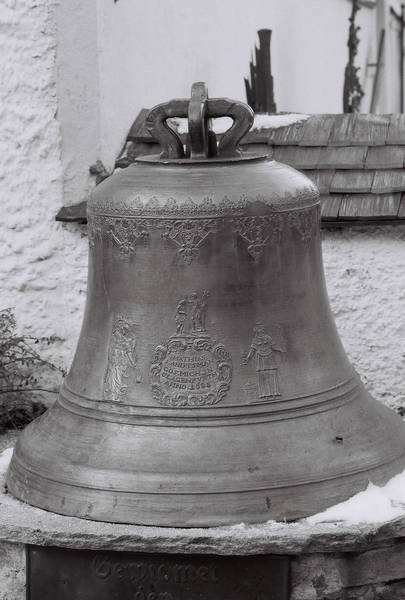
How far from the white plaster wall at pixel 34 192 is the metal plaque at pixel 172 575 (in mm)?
1203

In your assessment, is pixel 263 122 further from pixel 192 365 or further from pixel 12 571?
pixel 12 571

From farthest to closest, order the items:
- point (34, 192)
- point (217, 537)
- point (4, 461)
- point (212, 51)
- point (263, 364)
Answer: point (212, 51) → point (34, 192) → point (4, 461) → point (263, 364) → point (217, 537)

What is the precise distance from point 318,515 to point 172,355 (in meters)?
0.54

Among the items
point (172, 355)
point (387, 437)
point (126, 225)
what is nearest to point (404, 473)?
point (387, 437)

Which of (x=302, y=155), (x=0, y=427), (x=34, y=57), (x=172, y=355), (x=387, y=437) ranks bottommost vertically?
(x=0, y=427)

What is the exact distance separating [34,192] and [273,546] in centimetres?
164

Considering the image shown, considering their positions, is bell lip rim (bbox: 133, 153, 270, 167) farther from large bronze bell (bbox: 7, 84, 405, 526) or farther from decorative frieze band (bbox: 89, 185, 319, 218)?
decorative frieze band (bbox: 89, 185, 319, 218)

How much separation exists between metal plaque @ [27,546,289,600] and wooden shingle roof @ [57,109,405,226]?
132 centimetres

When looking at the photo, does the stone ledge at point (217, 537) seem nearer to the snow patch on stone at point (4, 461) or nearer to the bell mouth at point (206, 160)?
the snow patch on stone at point (4, 461)

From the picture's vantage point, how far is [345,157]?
390 centimetres

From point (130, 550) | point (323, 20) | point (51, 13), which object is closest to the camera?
point (130, 550)

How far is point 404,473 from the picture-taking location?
10.0 ft

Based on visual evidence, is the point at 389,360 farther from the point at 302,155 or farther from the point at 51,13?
the point at 51,13

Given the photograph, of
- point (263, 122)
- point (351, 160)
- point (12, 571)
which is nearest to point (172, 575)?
point (12, 571)
